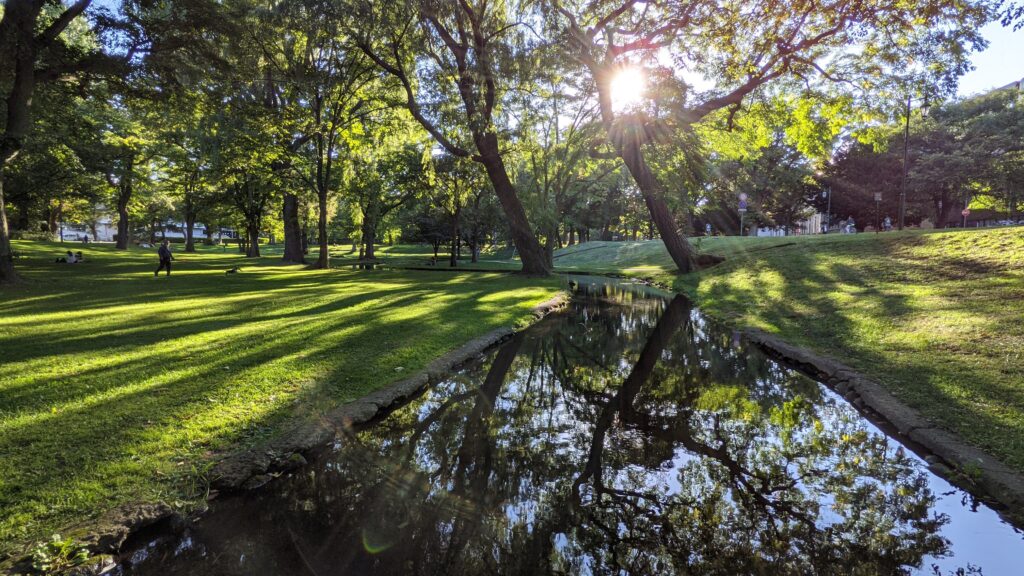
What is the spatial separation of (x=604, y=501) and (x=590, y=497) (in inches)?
4.9

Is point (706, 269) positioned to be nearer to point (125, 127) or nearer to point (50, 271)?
point (50, 271)

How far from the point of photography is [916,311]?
962 cm

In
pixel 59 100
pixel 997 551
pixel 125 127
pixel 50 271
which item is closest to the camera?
pixel 997 551

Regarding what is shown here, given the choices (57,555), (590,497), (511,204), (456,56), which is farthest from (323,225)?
(590,497)

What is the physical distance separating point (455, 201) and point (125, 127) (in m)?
22.5

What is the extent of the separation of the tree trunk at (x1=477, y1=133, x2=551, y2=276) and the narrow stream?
16.5m

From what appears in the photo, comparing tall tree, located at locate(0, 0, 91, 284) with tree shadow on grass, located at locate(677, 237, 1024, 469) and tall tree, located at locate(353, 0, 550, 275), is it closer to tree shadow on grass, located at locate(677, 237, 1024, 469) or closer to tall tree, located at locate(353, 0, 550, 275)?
tall tree, located at locate(353, 0, 550, 275)

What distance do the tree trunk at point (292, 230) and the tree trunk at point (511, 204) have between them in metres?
14.6

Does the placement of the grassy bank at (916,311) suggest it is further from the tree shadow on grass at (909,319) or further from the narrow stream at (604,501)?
the narrow stream at (604,501)

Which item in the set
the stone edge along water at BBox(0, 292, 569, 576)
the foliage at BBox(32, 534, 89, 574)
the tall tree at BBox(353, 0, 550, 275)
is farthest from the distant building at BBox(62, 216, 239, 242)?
the foliage at BBox(32, 534, 89, 574)

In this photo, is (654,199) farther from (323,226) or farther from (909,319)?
(323,226)

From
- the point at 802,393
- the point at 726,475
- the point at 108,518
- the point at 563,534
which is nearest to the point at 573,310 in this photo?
the point at 802,393

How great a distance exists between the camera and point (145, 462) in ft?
12.8

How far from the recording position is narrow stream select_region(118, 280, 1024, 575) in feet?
10.2
